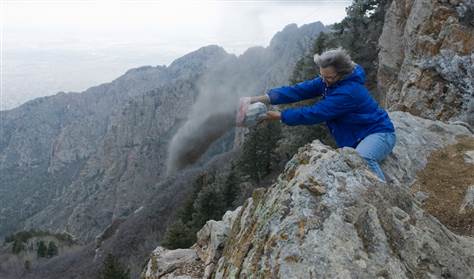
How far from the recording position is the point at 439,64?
1938cm

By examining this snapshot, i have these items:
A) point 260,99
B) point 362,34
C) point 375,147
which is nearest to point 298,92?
point 260,99

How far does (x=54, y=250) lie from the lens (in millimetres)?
85625

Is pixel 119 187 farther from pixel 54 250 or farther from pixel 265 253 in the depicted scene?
pixel 265 253

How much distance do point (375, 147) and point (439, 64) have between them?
14055 millimetres

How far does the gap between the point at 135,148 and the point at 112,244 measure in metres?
109

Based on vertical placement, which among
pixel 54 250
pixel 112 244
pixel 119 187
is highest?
pixel 112 244

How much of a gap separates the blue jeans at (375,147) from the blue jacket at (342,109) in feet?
0.35

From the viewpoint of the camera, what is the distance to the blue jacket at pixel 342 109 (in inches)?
266

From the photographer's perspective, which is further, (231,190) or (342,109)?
(231,190)

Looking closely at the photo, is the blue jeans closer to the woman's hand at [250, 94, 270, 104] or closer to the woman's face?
the woman's face

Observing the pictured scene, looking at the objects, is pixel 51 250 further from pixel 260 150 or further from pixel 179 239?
pixel 179 239

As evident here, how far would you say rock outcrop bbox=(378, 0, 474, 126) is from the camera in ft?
59.2

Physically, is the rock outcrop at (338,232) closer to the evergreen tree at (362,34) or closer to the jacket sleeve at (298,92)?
the jacket sleeve at (298,92)

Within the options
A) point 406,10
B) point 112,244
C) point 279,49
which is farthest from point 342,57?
point 279,49
